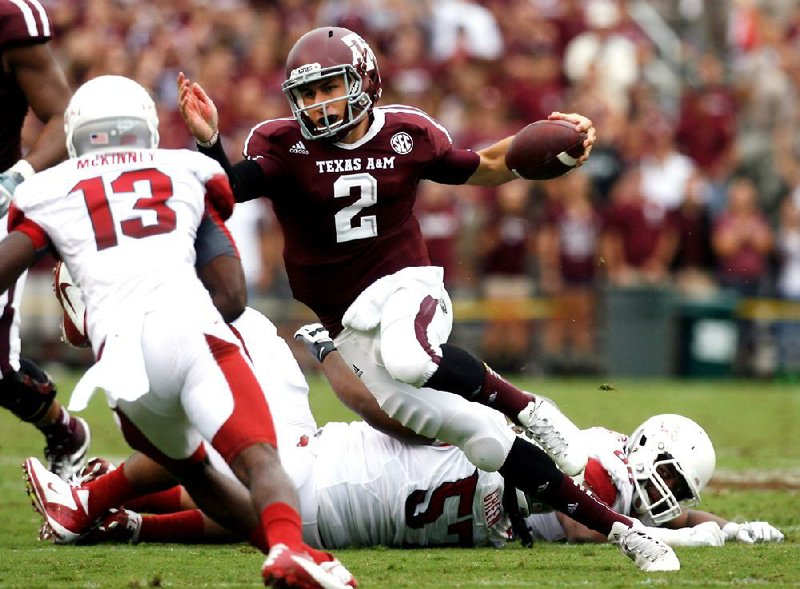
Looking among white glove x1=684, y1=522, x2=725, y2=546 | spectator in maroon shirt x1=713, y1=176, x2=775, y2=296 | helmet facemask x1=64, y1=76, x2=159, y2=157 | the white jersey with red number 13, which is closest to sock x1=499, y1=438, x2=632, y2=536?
white glove x1=684, y1=522, x2=725, y2=546

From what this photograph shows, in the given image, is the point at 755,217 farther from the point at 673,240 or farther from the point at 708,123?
the point at 708,123

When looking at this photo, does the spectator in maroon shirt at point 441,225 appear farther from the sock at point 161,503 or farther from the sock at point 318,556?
the sock at point 318,556

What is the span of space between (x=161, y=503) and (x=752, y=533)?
2.07m

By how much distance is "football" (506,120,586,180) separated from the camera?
4926 mm

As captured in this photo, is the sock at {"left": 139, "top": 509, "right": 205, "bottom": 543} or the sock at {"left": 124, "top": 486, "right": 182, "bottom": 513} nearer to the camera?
the sock at {"left": 139, "top": 509, "right": 205, "bottom": 543}

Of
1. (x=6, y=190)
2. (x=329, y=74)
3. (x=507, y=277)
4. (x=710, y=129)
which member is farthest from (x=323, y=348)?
(x=710, y=129)

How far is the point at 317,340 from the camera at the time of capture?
17.3 feet

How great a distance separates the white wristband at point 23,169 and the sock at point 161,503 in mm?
1251

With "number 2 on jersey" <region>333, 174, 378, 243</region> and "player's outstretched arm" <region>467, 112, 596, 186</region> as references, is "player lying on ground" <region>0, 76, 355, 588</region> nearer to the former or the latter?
"number 2 on jersey" <region>333, 174, 378, 243</region>

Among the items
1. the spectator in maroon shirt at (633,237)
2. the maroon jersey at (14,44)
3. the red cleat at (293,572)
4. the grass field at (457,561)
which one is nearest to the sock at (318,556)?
the red cleat at (293,572)

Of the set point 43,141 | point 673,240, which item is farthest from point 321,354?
point 673,240

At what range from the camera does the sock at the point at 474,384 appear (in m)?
4.45

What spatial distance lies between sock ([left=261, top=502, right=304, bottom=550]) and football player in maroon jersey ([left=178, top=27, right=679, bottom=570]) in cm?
97

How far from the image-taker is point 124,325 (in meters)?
3.70
